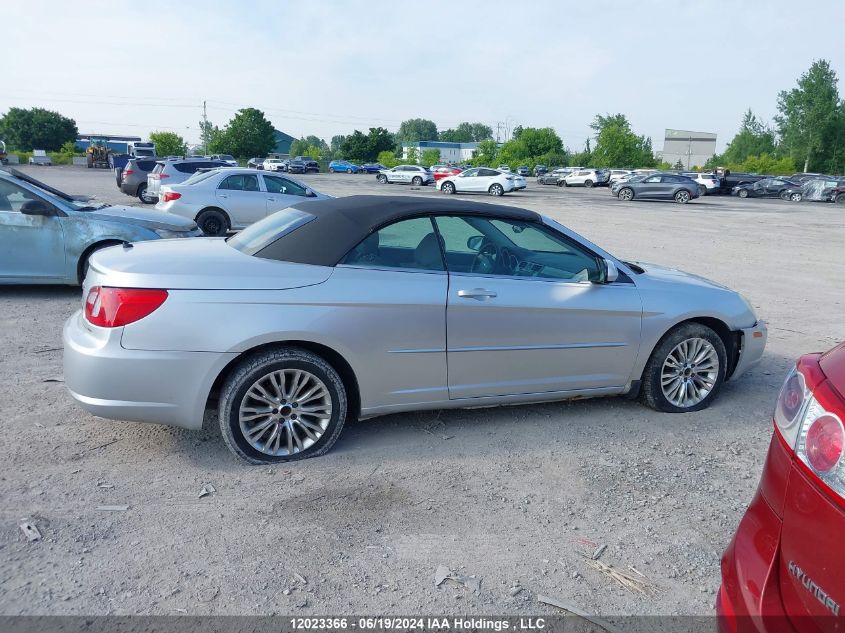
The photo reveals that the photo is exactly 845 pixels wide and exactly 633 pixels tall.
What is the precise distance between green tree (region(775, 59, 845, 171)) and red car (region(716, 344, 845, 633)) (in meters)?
91.9

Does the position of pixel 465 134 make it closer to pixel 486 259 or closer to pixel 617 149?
pixel 617 149

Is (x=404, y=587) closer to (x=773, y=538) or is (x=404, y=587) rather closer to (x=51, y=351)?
(x=773, y=538)

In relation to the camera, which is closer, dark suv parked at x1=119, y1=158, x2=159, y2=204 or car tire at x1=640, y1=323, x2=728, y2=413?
car tire at x1=640, y1=323, x2=728, y2=413

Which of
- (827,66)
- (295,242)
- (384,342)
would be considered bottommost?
(384,342)

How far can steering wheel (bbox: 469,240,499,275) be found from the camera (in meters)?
4.42

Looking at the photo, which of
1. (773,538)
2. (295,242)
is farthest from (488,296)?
(773,538)

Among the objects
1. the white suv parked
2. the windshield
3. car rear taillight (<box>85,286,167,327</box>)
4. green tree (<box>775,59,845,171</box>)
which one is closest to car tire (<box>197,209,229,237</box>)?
the windshield

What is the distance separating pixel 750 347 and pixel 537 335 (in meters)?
1.88

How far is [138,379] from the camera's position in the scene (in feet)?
12.0

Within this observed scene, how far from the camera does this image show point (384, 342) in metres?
4.02

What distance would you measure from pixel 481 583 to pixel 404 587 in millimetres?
331

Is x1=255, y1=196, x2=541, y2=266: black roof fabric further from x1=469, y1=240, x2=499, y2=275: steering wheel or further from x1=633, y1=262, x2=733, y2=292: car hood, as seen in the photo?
x1=633, y1=262, x2=733, y2=292: car hood

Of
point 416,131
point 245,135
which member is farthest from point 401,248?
point 416,131

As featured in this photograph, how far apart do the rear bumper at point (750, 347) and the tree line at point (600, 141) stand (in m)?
83.1
